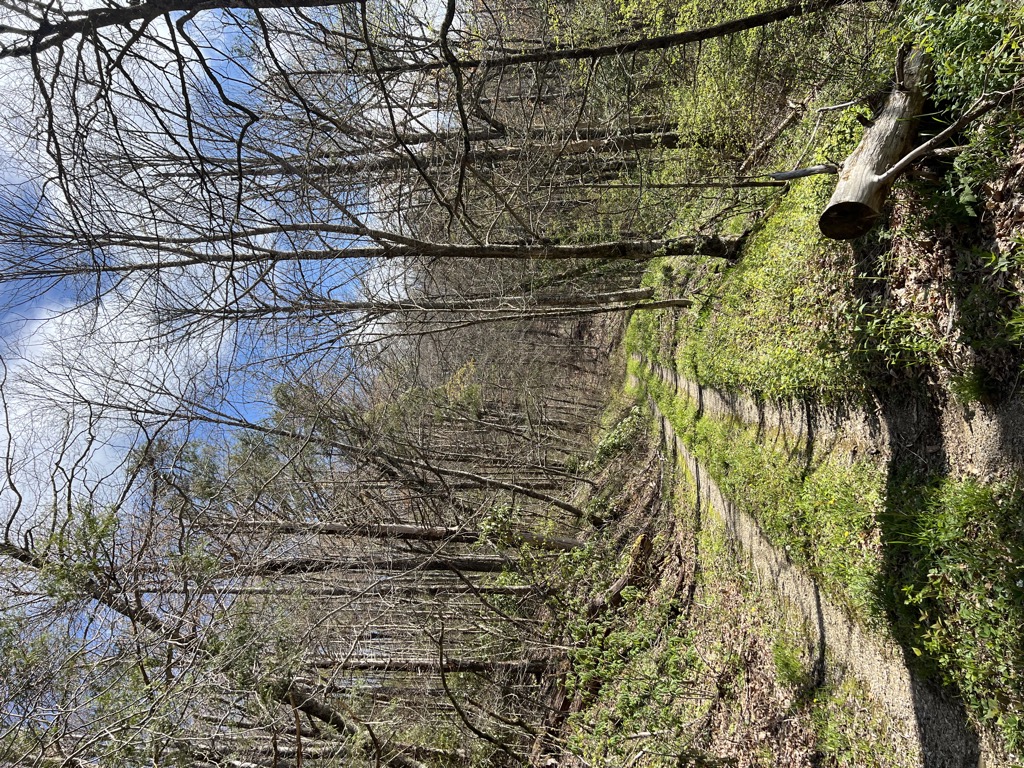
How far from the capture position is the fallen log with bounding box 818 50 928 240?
13.2 ft

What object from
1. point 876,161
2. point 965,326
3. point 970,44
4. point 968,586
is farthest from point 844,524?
point 970,44

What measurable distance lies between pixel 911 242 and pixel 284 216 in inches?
206

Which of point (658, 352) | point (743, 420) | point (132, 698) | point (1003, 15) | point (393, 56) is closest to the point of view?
point (1003, 15)

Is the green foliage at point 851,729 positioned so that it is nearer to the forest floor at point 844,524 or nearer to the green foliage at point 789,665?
the forest floor at point 844,524

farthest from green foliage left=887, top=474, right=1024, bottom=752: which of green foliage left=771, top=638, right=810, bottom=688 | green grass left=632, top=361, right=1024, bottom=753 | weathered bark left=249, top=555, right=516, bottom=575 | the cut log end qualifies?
weathered bark left=249, top=555, right=516, bottom=575

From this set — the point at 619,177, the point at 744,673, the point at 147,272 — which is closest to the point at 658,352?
the point at 619,177

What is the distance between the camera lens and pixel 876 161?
4.14 m

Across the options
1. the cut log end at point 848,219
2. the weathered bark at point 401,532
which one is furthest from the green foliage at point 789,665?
the weathered bark at point 401,532

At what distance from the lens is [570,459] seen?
1611cm

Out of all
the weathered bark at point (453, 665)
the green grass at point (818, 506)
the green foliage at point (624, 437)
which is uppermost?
the green foliage at point (624, 437)

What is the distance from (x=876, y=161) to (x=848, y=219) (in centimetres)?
43

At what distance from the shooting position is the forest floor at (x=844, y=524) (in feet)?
10.8

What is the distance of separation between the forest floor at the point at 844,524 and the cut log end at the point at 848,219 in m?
0.28

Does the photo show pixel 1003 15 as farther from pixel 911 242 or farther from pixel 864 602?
pixel 864 602
